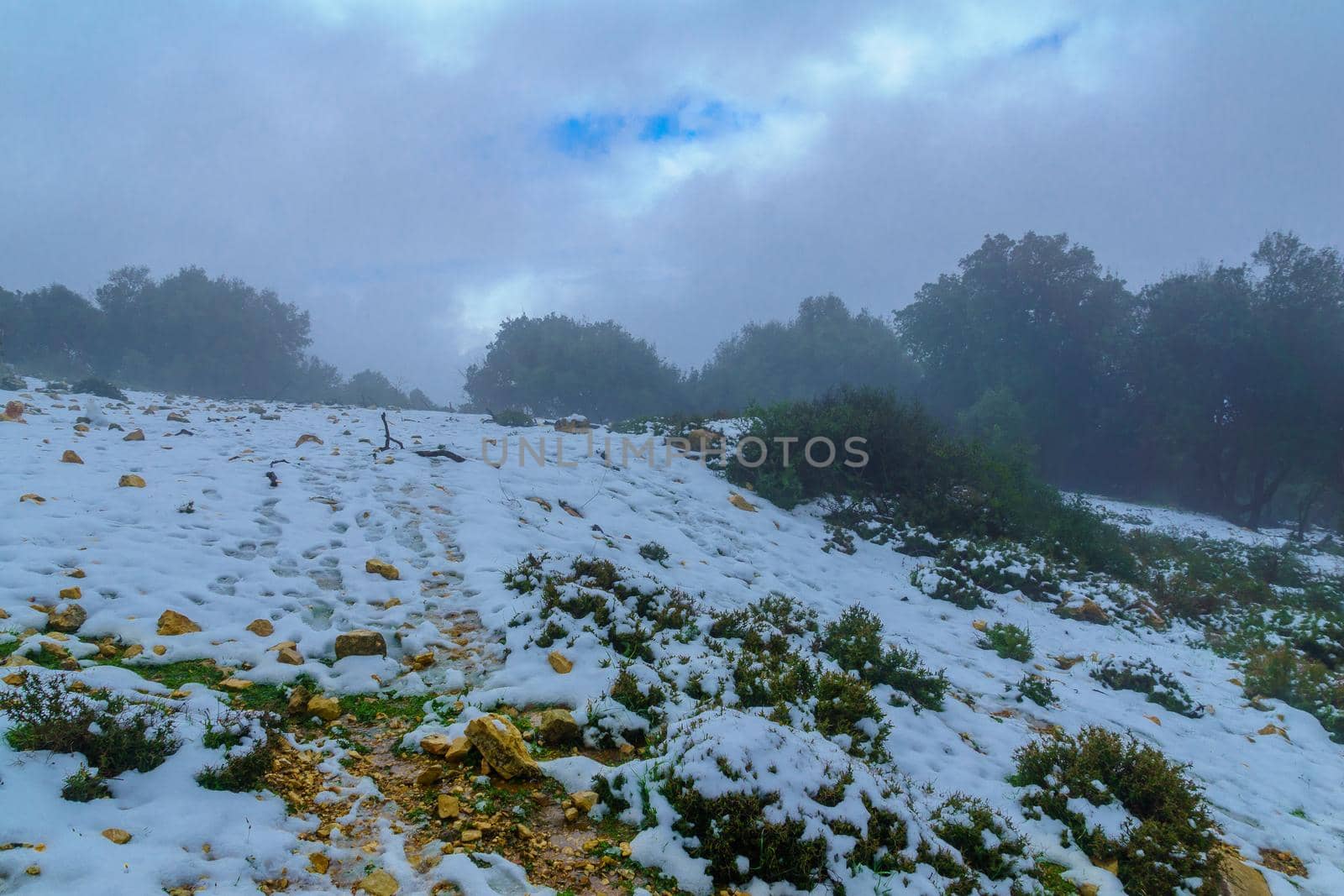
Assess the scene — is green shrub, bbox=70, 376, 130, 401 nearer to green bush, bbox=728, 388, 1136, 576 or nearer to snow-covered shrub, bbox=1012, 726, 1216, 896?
green bush, bbox=728, 388, 1136, 576

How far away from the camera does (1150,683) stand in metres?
6.57

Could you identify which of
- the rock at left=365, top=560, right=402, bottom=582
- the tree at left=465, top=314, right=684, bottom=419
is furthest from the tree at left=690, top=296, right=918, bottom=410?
the rock at left=365, top=560, right=402, bottom=582

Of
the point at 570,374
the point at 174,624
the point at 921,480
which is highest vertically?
the point at 570,374

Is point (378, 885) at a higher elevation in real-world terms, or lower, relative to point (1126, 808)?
higher

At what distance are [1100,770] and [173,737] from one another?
17.0 feet

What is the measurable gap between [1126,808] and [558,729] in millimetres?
3435

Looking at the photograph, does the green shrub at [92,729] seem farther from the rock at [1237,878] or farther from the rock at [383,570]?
the rock at [1237,878]

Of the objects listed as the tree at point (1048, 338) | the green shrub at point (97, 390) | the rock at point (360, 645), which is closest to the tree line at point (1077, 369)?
the tree at point (1048, 338)

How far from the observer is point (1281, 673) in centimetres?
679

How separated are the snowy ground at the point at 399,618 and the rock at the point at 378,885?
62mm

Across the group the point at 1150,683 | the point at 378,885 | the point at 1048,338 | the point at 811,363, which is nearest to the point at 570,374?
the point at 811,363

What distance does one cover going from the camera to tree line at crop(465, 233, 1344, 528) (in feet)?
73.1

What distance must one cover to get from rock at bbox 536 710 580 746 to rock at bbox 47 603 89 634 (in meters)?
2.95

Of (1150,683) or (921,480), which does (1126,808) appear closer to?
(1150,683)
